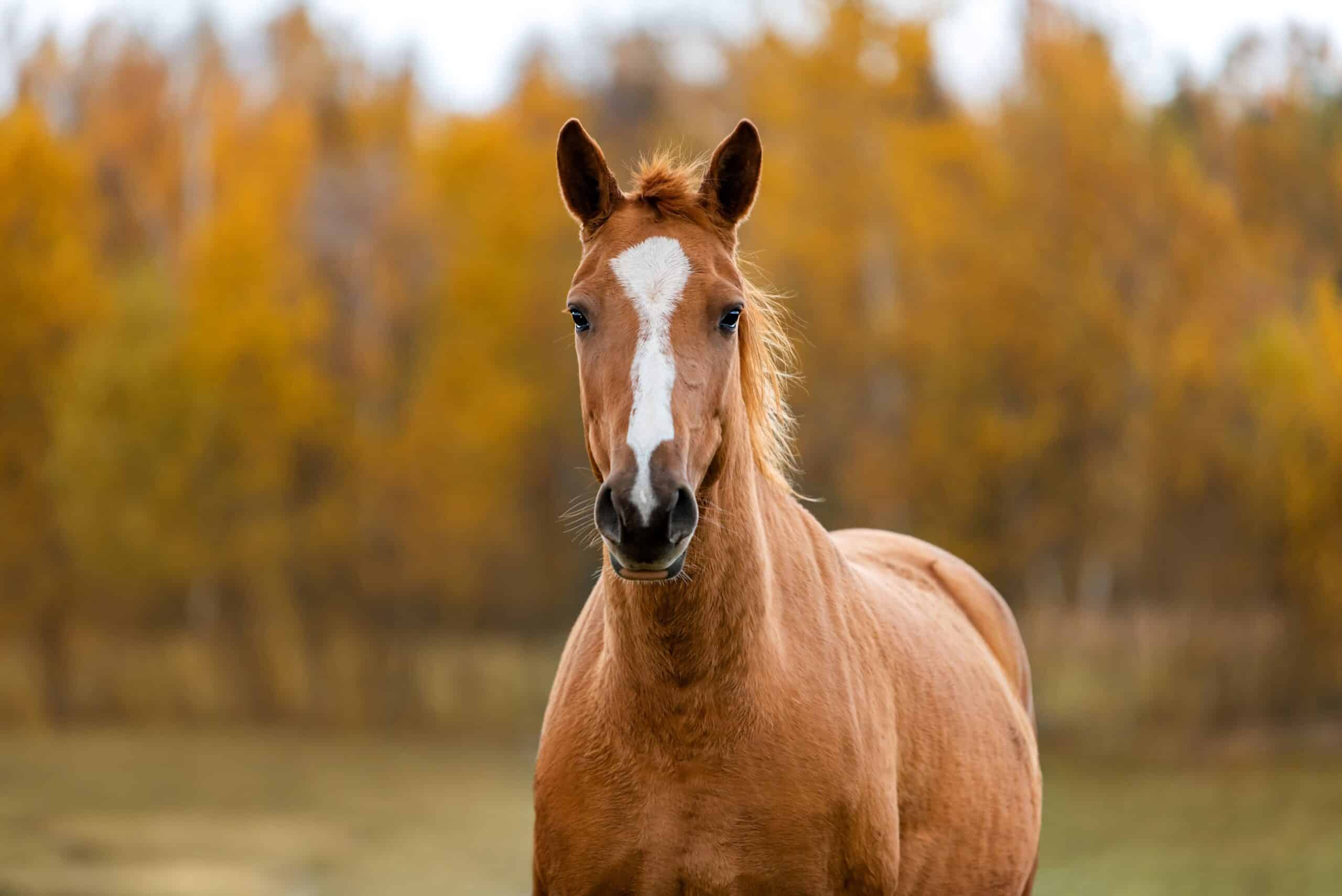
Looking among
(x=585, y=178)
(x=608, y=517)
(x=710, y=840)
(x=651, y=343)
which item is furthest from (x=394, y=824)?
(x=608, y=517)

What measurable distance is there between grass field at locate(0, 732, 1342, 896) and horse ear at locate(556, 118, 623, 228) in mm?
11041

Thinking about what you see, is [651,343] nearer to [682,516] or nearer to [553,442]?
[682,516]

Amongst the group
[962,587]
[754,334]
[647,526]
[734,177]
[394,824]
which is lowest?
[394,824]

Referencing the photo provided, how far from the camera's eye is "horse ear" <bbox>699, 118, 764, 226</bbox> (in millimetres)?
3672

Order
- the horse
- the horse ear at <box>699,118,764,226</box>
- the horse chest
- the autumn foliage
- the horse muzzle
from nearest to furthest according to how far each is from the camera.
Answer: the horse muzzle, the horse, the horse chest, the horse ear at <box>699,118,764,226</box>, the autumn foliage

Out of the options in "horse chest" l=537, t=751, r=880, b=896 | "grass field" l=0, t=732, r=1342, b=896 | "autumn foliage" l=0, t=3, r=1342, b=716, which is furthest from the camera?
"autumn foliage" l=0, t=3, r=1342, b=716

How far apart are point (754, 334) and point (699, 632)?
80 cm

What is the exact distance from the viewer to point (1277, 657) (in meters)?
19.6

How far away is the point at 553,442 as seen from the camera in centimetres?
2688

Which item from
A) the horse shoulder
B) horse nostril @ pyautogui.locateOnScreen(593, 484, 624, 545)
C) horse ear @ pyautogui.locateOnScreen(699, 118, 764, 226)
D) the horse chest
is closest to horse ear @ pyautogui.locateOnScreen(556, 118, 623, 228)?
horse ear @ pyautogui.locateOnScreen(699, 118, 764, 226)

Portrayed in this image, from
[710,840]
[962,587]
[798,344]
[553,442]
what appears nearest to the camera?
[710,840]

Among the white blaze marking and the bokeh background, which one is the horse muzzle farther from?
the bokeh background

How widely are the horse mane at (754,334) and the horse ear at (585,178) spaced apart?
81 mm

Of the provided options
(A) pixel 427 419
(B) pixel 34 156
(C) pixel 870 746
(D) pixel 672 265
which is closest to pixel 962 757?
(C) pixel 870 746
